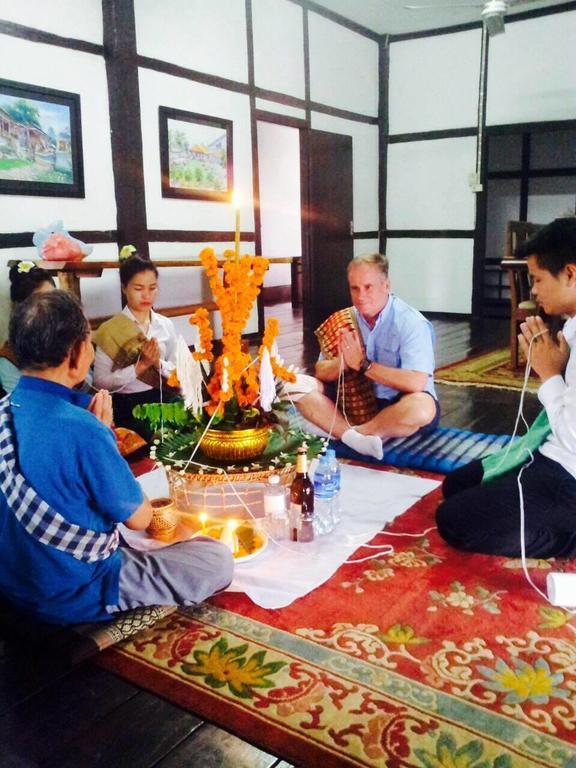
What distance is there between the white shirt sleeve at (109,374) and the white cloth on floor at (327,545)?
2.40ft

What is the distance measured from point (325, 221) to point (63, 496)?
637 cm

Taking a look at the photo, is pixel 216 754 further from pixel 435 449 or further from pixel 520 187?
pixel 520 187

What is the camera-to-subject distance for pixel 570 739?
1328 millimetres

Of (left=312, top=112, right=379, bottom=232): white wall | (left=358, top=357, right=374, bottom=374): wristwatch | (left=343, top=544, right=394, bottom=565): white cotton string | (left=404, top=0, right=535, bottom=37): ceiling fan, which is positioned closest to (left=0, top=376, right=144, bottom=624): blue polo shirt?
(left=343, top=544, right=394, bottom=565): white cotton string

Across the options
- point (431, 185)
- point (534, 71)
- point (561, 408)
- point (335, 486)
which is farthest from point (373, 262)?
point (431, 185)

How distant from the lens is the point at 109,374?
3.31 metres

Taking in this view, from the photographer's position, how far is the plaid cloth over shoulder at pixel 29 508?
1.49m

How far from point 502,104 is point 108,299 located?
487 cm

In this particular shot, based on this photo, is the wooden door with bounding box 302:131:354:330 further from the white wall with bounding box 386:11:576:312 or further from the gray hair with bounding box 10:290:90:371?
the gray hair with bounding box 10:290:90:371

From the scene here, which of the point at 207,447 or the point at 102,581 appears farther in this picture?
the point at 207,447

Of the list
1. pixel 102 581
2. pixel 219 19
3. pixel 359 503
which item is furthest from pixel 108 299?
pixel 102 581

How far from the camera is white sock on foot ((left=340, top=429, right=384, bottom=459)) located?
2.91 meters

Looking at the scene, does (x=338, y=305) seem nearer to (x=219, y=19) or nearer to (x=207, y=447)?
(x=219, y=19)

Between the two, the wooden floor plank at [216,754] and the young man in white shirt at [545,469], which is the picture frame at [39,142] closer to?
the young man in white shirt at [545,469]
